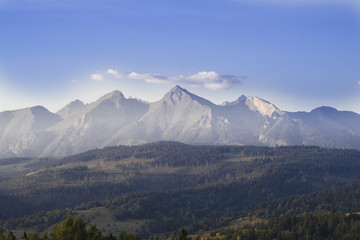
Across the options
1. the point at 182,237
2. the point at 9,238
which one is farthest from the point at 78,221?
the point at 182,237

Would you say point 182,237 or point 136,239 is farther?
point 136,239

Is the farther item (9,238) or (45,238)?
(45,238)

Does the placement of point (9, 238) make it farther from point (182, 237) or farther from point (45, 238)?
point (182, 237)

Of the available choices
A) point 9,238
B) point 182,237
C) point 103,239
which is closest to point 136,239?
point 103,239

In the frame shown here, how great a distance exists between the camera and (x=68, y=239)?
488 feet

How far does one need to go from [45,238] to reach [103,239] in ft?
107

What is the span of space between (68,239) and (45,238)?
94.7 ft

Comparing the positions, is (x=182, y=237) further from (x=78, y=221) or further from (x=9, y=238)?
(x=9, y=238)

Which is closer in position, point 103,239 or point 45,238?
point 103,239

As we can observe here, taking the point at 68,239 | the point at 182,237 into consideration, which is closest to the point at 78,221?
the point at 68,239

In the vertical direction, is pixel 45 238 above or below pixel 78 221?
below

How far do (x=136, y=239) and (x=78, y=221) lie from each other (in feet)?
98.6

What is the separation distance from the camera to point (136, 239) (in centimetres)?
16925

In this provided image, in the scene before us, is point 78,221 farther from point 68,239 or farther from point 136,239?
point 136,239
